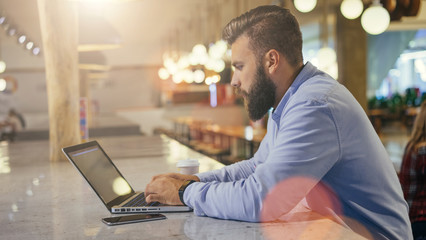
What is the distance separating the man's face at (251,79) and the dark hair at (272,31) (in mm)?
34

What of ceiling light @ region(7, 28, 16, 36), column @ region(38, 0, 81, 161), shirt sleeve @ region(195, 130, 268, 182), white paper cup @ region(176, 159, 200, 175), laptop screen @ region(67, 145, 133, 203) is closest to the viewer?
laptop screen @ region(67, 145, 133, 203)

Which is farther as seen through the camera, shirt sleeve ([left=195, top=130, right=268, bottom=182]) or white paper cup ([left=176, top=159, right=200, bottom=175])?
white paper cup ([left=176, top=159, right=200, bottom=175])

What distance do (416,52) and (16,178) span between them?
54.2 feet

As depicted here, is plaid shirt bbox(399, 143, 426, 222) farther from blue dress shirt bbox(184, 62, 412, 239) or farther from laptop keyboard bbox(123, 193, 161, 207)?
laptop keyboard bbox(123, 193, 161, 207)

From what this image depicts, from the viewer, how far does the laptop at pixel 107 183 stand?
1.54m

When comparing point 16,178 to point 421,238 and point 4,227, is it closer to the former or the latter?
point 4,227

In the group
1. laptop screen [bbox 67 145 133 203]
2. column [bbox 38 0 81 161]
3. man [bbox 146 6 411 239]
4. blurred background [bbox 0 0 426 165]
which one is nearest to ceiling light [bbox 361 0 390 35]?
blurred background [bbox 0 0 426 165]

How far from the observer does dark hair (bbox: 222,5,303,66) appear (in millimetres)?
1575

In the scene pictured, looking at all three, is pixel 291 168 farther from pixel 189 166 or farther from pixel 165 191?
pixel 189 166

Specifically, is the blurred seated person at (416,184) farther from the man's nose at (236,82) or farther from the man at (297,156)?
the man's nose at (236,82)

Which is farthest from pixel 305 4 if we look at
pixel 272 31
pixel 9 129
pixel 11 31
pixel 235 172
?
pixel 9 129

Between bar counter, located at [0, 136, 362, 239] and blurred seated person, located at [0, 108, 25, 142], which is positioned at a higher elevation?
bar counter, located at [0, 136, 362, 239]

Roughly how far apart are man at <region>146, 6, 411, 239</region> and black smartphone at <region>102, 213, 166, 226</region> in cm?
10

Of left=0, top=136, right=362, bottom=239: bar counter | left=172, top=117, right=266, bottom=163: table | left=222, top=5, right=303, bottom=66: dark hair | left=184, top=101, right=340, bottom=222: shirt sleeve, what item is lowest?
left=172, top=117, right=266, bottom=163: table
